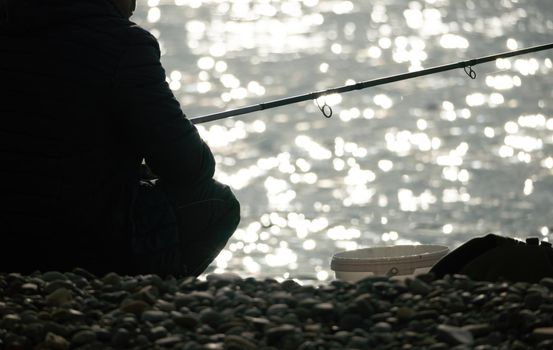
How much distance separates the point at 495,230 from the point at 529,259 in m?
11.0

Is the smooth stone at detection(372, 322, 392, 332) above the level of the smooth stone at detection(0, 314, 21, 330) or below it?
below

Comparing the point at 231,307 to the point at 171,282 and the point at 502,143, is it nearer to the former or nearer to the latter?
the point at 171,282

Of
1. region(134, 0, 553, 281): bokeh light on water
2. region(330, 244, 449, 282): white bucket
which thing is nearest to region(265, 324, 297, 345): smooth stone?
region(330, 244, 449, 282): white bucket

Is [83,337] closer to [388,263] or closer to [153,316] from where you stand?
[153,316]

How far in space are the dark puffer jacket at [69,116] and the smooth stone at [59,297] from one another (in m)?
0.63

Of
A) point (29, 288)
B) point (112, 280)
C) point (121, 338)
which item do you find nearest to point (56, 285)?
point (29, 288)

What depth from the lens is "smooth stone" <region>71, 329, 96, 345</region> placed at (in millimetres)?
3092

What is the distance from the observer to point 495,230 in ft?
47.7

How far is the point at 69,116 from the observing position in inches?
158

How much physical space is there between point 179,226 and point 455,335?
160 centimetres

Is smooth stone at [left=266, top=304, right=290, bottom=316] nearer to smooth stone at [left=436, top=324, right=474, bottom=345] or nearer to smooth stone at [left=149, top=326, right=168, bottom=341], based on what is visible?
smooth stone at [left=149, top=326, right=168, bottom=341]

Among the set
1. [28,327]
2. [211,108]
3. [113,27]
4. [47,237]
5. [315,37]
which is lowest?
[28,327]

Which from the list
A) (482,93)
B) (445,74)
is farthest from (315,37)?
(482,93)

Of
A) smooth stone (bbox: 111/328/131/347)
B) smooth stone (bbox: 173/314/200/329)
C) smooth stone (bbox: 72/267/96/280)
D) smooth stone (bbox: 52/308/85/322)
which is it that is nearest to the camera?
smooth stone (bbox: 111/328/131/347)
